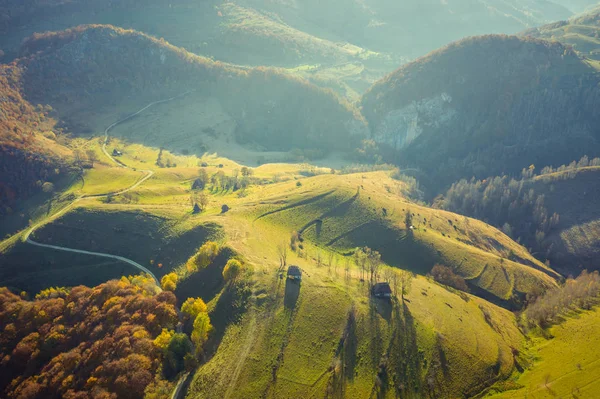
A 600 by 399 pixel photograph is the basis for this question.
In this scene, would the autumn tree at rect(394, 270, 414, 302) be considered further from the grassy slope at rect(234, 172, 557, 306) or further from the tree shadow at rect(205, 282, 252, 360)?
the tree shadow at rect(205, 282, 252, 360)

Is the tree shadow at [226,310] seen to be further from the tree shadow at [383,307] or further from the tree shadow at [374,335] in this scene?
the tree shadow at [383,307]

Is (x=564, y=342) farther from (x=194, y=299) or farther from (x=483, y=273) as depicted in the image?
(x=194, y=299)

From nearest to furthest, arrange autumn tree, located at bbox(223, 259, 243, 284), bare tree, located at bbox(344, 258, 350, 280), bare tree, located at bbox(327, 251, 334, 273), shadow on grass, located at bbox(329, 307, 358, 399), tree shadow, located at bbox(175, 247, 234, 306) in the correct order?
shadow on grass, located at bbox(329, 307, 358, 399) < autumn tree, located at bbox(223, 259, 243, 284) < tree shadow, located at bbox(175, 247, 234, 306) < bare tree, located at bbox(344, 258, 350, 280) < bare tree, located at bbox(327, 251, 334, 273)

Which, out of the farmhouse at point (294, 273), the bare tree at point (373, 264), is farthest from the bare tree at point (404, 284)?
the farmhouse at point (294, 273)

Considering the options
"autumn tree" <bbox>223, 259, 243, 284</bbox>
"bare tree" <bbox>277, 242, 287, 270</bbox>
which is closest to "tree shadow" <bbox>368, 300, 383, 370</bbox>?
"bare tree" <bbox>277, 242, 287, 270</bbox>

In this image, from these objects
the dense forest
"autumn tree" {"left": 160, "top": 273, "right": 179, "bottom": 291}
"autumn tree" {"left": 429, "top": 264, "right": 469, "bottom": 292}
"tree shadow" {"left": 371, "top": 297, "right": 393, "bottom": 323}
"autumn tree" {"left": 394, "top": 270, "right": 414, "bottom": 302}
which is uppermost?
"autumn tree" {"left": 394, "top": 270, "right": 414, "bottom": 302}

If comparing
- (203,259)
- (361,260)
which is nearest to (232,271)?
(203,259)
